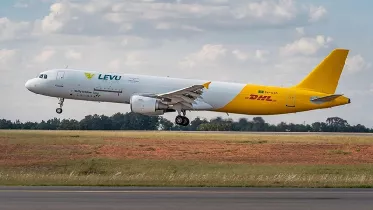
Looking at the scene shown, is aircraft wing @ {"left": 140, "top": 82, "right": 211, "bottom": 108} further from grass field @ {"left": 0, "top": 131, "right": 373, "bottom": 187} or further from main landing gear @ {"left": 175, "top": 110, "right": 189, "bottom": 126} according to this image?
grass field @ {"left": 0, "top": 131, "right": 373, "bottom": 187}

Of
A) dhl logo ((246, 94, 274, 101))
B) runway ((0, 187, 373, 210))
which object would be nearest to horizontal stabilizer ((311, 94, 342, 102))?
dhl logo ((246, 94, 274, 101))

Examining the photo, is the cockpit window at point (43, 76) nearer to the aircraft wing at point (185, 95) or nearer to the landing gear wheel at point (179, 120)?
the aircraft wing at point (185, 95)

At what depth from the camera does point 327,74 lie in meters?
56.2

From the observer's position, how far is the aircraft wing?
51.8 m

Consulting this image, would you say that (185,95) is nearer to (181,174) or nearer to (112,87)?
(112,87)

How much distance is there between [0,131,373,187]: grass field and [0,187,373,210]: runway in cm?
295

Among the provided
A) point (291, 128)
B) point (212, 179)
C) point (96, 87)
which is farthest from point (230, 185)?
point (291, 128)

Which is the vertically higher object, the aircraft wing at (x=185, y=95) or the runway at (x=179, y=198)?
the aircraft wing at (x=185, y=95)

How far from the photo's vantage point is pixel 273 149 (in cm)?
4272

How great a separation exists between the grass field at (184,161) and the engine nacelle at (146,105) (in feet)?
7.28

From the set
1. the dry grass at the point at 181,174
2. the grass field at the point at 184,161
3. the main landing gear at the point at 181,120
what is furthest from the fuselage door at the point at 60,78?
the dry grass at the point at 181,174

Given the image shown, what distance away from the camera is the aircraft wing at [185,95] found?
51.8m

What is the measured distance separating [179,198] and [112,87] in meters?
34.5

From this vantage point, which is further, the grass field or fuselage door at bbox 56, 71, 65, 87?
fuselage door at bbox 56, 71, 65, 87
